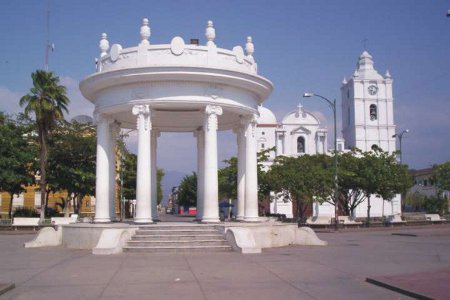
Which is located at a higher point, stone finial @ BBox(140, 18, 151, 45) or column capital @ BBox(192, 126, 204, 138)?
stone finial @ BBox(140, 18, 151, 45)

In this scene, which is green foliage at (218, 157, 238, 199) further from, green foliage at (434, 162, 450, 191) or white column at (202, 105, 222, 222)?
white column at (202, 105, 222, 222)

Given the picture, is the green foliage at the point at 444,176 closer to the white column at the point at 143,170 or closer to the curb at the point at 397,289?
the white column at the point at 143,170

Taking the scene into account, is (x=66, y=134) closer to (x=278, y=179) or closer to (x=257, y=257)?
(x=278, y=179)

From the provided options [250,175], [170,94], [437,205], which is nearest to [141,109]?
[170,94]

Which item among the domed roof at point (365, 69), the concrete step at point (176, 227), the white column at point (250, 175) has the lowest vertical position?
the concrete step at point (176, 227)

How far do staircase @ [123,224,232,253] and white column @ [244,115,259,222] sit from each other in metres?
3.05

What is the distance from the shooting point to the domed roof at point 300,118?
3652 inches

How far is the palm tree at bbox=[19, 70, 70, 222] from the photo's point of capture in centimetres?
4522

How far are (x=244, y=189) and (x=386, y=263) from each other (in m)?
10.6

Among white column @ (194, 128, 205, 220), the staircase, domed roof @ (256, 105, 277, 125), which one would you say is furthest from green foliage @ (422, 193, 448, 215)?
the staircase

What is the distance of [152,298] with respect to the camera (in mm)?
11289

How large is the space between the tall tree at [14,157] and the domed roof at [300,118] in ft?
162

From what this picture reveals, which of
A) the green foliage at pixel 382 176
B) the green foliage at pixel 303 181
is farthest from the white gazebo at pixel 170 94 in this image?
the green foliage at pixel 382 176

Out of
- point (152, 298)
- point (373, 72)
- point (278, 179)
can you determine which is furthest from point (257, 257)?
point (373, 72)
